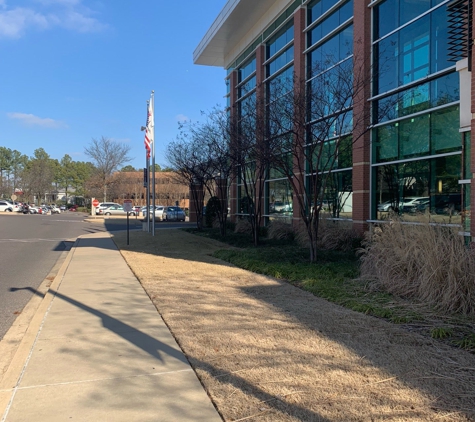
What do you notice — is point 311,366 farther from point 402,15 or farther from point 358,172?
point 402,15

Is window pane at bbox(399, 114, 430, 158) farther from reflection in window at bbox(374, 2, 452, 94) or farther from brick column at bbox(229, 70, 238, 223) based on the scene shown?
brick column at bbox(229, 70, 238, 223)

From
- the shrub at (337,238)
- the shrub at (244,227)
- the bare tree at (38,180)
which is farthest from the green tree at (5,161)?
the shrub at (337,238)

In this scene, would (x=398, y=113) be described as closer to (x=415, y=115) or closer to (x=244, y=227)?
(x=415, y=115)

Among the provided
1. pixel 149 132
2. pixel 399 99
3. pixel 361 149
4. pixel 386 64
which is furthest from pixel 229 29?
pixel 399 99

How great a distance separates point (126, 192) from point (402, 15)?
67867 millimetres

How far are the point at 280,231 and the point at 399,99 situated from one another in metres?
6.90

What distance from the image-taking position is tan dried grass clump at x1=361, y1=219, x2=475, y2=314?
6.35 meters

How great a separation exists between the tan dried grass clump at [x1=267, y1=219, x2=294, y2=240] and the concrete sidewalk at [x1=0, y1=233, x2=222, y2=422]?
33.8 feet

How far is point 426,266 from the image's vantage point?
6980 millimetres

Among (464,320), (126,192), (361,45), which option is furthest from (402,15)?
(126,192)

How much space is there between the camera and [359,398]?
362cm

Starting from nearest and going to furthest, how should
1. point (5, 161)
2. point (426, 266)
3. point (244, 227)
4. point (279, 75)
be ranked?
point (426, 266) < point (279, 75) < point (244, 227) < point (5, 161)

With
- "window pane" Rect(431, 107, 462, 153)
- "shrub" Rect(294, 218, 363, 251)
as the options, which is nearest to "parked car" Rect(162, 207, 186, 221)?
"shrub" Rect(294, 218, 363, 251)

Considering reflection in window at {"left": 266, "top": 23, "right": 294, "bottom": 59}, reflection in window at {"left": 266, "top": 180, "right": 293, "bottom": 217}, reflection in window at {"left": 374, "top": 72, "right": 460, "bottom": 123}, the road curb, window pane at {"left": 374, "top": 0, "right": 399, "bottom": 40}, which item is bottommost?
the road curb
